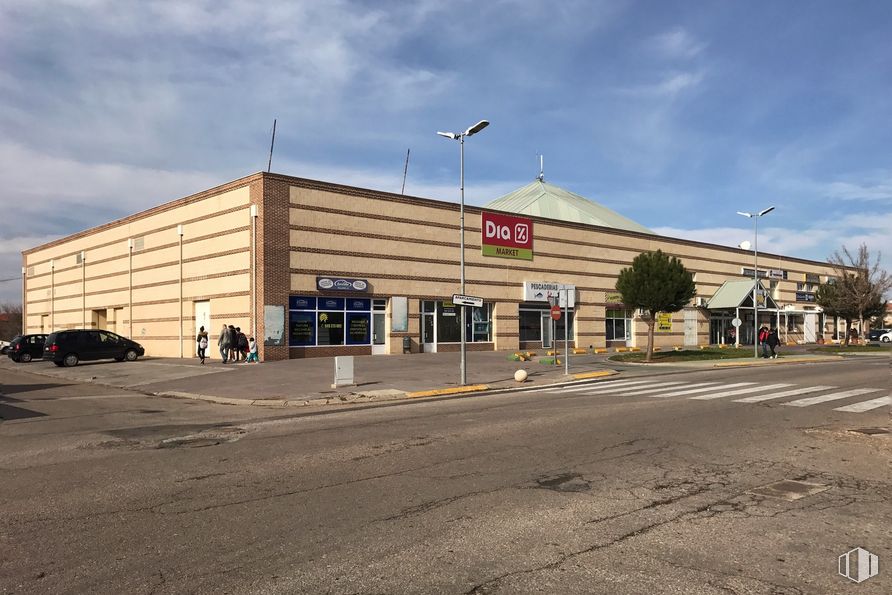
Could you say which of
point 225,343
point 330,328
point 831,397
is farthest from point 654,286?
point 225,343

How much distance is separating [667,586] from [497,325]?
108 feet

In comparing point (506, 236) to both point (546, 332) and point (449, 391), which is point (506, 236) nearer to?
point (546, 332)

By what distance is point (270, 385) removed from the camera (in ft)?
63.1

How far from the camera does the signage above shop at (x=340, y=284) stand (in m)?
30.0

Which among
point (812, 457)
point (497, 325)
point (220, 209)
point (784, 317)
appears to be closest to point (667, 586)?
point (812, 457)

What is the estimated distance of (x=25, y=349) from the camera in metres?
34.0

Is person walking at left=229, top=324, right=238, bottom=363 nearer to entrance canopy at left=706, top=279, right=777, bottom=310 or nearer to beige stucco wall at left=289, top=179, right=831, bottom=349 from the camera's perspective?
beige stucco wall at left=289, top=179, right=831, bottom=349

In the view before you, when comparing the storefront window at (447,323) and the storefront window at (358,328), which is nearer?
the storefront window at (358,328)

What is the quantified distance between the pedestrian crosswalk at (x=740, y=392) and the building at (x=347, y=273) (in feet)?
18.2

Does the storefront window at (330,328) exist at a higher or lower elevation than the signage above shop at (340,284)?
lower

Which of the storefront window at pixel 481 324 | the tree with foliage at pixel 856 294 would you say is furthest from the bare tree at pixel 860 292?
the storefront window at pixel 481 324

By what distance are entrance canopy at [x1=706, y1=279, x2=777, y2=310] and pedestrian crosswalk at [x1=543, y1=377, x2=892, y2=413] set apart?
32324 mm

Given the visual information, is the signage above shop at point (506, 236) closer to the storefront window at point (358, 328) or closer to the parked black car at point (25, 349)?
the storefront window at point (358, 328)

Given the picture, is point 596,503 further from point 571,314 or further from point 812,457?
point 571,314
